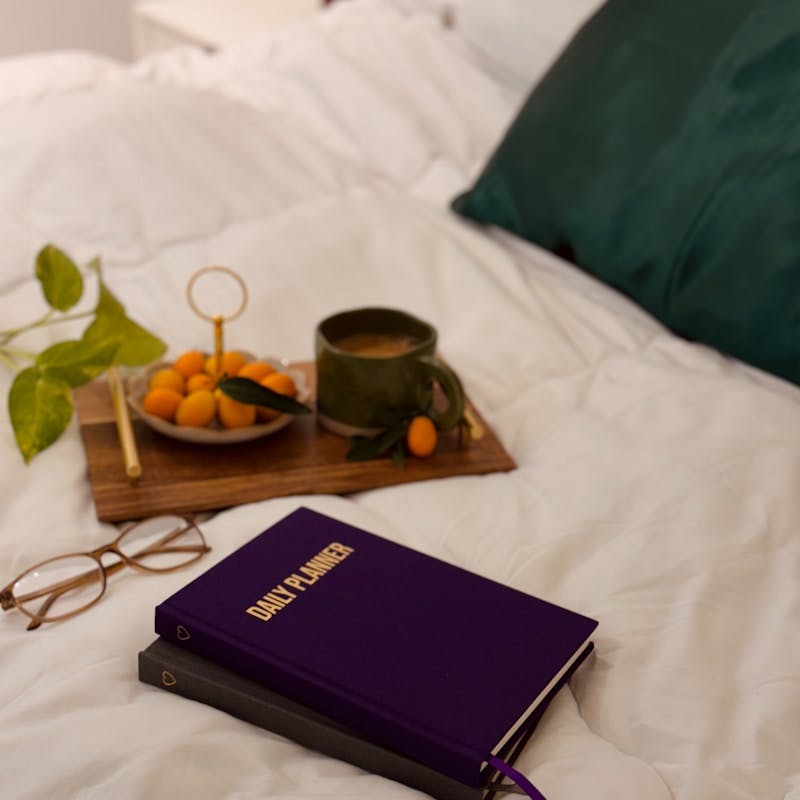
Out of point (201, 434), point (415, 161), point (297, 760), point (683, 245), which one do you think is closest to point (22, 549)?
point (201, 434)

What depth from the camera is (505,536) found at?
0.89m

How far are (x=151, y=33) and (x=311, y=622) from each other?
2253mm

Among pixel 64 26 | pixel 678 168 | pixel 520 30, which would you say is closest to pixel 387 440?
pixel 678 168

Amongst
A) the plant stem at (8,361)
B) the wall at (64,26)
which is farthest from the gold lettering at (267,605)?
the wall at (64,26)

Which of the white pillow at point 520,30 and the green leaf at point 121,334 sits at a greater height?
the white pillow at point 520,30

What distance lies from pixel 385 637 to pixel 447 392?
329 millimetres

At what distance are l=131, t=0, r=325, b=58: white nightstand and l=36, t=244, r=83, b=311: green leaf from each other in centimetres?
140

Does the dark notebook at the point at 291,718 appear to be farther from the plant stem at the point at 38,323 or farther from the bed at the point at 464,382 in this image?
the plant stem at the point at 38,323

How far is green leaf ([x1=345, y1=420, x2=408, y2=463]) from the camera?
39.4 inches

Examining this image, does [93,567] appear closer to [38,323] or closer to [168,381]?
[168,381]

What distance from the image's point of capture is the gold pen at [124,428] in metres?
0.94

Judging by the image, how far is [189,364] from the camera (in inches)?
41.1

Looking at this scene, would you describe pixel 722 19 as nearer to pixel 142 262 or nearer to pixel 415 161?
pixel 415 161

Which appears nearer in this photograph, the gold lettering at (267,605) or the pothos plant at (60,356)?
the gold lettering at (267,605)
